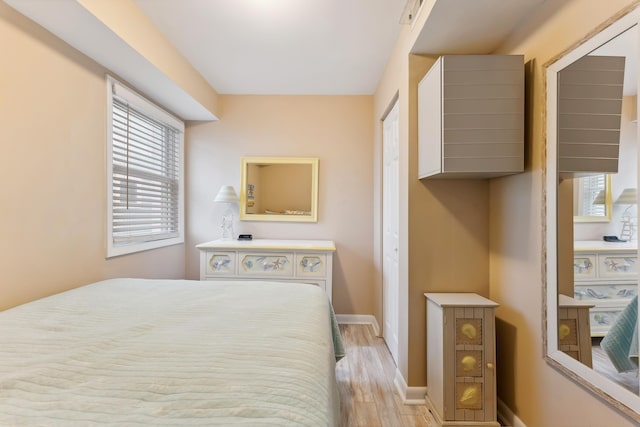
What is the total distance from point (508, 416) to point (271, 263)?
6.43ft

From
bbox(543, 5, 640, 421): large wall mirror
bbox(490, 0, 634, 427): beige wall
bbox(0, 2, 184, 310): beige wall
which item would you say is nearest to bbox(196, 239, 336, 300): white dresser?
bbox(0, 2, 184, 310): beige wall

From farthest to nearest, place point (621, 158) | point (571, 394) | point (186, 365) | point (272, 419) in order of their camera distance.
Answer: point (571, 394) < point (621, 158) < point (186, 365) < point (272, 419)

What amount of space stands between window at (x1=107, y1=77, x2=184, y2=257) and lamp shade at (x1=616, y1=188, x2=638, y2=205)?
9.18 ft

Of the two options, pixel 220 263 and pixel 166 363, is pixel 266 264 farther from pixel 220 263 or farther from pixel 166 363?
pixel 166 363

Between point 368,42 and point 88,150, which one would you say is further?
point 368,42

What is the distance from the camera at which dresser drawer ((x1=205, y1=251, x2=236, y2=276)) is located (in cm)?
281

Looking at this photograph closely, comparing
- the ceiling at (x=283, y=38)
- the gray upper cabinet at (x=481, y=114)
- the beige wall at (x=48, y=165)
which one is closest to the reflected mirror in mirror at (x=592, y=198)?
the gray upper cabinet at (x=481, y=114)

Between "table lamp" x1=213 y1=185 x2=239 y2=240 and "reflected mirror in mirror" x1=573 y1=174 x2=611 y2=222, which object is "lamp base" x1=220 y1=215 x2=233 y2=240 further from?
"reflected mirror in mirror" x1=573 y1=174 x2=611 y2=222

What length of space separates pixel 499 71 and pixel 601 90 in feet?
1.64

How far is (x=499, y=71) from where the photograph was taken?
1580 millimetres

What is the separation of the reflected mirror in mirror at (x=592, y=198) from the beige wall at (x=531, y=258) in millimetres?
200

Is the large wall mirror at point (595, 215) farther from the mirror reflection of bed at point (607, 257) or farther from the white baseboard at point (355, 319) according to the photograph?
the white baseboard at point (355, 319)

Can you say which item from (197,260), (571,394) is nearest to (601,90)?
(571,394)

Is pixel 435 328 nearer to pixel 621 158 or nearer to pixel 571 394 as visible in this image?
pixel 571 394
